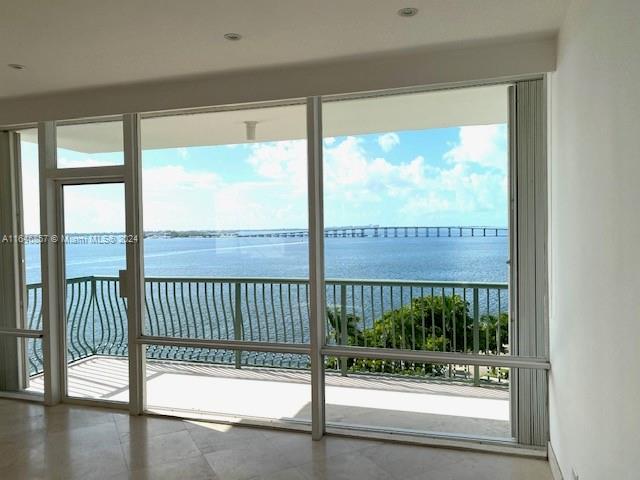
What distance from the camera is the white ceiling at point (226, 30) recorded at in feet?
8.07

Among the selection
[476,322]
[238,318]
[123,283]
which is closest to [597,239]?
[476,322]

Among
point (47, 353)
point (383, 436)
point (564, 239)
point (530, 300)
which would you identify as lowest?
point (383, 436)

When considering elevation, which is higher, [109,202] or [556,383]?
[109,202]

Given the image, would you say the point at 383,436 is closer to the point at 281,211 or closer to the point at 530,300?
the point at 530,300

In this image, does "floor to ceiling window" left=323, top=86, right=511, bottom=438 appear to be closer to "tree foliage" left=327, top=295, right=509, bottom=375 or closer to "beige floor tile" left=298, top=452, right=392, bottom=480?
"tree foliage" left=327, top=295, right=509, bottom=375

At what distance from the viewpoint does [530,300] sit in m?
3.27

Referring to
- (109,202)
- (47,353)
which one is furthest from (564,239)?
(47,353)

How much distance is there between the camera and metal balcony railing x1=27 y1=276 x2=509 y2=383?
343 cm

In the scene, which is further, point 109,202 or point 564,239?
point 109,202

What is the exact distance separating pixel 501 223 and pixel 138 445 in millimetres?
2894

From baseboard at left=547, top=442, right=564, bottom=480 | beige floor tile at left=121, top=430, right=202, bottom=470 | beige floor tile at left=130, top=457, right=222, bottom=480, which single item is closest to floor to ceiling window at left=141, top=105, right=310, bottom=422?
beige floor tile at left=121, top=430, right=202, bottom=470

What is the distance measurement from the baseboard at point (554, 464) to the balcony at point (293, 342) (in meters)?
0.29

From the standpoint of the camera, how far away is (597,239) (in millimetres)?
1966

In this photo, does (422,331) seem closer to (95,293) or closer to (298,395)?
(298,395)
